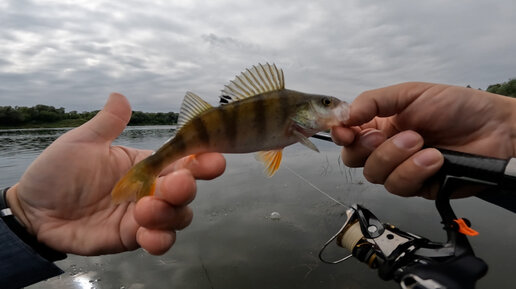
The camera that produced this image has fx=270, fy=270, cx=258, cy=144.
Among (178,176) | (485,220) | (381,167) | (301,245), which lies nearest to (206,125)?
(178,176)

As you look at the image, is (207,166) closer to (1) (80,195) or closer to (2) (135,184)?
(2) (135,184)

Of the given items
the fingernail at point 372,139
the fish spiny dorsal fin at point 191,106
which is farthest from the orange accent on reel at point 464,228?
the fish spiny dorsal fin at point 191,106

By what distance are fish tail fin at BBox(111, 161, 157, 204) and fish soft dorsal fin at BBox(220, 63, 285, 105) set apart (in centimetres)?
84

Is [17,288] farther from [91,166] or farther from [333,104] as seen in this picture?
[333,104]

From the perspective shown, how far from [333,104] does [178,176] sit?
147cm

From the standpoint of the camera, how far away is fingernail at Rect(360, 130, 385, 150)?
2.67 metres

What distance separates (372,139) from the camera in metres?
2.68

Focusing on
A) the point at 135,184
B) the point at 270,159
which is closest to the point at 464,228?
the point at 270,159

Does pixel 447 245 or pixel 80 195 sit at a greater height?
pixel 80 195

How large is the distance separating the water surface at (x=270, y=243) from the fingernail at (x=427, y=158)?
13.2ft

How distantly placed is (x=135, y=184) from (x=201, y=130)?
598 mm

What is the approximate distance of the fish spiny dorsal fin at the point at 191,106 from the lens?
210 cm

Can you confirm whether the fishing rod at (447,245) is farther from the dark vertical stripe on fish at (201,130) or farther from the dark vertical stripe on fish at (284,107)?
the dark vertical stripe on fish at (201,130)

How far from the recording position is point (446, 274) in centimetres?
158
